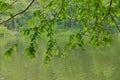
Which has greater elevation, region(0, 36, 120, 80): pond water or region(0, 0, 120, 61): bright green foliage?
region(0, 0, 120, 61): bright green foliage

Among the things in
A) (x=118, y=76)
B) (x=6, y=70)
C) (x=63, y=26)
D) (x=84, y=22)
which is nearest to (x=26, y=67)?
(x=6, y=70)

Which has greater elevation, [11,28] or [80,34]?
[80,34]

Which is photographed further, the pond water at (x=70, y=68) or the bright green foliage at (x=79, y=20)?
the pond water at (x=70, y=68)

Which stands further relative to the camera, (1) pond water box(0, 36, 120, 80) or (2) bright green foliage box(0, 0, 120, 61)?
(1) pond water box(0, 36, 120, 80)

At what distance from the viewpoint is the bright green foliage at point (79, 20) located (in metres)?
5.82

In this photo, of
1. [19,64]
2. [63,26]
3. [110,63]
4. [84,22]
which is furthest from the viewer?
[63,26]

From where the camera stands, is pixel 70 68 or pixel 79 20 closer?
pixel 79 20

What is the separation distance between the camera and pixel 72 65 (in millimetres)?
36469

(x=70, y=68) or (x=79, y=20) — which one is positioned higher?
(x=79, y=20)

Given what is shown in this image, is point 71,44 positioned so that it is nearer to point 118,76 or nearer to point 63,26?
point 118,76

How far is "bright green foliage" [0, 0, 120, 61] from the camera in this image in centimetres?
582

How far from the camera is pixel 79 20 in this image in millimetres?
6352

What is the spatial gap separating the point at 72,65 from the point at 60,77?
20.3 feet

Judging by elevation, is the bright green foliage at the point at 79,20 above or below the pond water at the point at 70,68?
above
